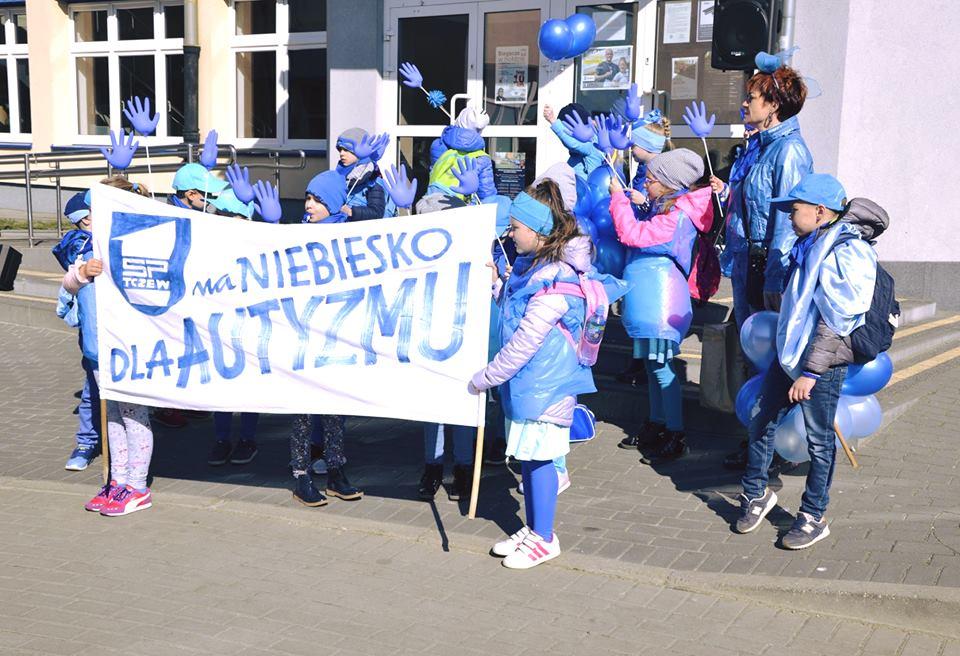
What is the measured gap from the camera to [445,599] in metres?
5.14

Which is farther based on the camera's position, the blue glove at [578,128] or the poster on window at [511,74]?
the poster on window at [511,74]

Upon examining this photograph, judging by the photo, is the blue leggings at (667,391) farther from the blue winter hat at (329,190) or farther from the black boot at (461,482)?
the blue winter hat at (329,190)

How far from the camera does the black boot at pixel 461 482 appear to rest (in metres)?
6.55

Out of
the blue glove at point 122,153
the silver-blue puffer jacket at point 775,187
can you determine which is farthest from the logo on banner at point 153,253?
the silver-blue puffer jacket at point 775,187

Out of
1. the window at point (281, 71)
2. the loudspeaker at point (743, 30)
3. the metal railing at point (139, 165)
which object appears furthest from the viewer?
the window at point (281, 71)

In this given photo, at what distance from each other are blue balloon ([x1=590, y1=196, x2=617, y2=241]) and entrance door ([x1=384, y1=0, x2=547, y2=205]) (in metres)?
5.59

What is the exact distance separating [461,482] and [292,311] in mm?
1448

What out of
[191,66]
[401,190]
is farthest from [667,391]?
[191,66]

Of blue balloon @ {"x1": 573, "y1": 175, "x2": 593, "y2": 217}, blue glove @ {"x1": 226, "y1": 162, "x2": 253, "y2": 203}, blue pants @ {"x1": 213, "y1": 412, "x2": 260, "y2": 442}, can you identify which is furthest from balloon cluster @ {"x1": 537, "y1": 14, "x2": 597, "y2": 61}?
blue pants @ {"x1": 213, "y1": 412, "x2": 260, "y2": 442}

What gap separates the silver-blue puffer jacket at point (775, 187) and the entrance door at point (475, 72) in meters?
6.88

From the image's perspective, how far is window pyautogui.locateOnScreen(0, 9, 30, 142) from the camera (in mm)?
21047

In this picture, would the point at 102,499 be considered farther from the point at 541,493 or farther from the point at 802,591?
the point at 802,591

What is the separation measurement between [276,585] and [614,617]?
5.31 ft

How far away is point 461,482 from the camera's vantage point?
21.6 feet
